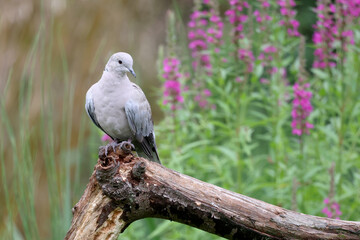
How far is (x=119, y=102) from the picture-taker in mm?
2574

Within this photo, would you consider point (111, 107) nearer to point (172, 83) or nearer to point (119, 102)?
point (119, 102)

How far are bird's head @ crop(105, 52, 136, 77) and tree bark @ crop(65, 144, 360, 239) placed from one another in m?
0.58

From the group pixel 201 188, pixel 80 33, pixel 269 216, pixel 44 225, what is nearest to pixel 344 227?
pixel 269 216

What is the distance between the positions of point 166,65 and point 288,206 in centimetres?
118

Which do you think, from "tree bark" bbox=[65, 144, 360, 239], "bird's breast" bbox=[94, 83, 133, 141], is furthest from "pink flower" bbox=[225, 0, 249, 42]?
"tree bark" bbox=[65, 144, 360, 239]

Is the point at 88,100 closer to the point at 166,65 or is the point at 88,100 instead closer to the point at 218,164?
the point at 166,65

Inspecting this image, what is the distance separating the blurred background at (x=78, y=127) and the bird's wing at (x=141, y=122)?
382 mm

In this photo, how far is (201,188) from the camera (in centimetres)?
213

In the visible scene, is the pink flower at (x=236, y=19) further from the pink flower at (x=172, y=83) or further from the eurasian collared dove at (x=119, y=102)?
the eurasian collared dove at (x=119, y=102)

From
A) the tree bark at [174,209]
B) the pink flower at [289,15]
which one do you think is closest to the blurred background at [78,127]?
the pink flower at [289,15]

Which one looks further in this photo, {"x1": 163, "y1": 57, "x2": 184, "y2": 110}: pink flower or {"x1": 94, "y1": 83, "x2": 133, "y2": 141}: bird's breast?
{"x1": 163, "y1": 57, "x2": 184, "y2": 110}: pink flower

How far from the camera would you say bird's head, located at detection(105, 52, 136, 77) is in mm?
2531

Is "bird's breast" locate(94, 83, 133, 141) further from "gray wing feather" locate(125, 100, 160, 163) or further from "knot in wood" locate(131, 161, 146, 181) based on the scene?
"knot in wood" locate(131, 161, 146, 181)

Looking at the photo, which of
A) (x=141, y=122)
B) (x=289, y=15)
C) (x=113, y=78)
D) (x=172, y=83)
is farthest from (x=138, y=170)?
(x=289, y=15)
